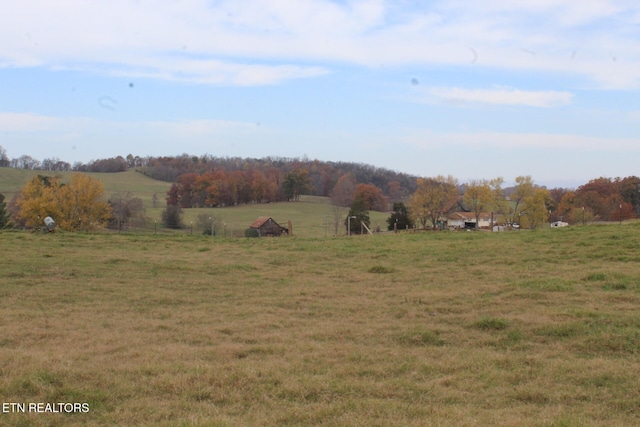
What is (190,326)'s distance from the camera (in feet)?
29.4

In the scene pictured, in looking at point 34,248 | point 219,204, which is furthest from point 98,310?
point 219,204

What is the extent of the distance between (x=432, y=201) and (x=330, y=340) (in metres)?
58.0

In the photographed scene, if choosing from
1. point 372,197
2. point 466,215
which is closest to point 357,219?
point 466,215

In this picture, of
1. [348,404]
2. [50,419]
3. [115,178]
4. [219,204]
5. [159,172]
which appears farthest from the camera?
[159,172]

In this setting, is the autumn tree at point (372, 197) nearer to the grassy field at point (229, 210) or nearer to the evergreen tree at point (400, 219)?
the grassy field at point (229, 210)

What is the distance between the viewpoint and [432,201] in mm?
64312

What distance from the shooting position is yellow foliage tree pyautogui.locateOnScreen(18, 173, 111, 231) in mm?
47938

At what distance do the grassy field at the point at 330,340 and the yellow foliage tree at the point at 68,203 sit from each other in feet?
114

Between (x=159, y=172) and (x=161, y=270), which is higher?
(x=159, y=172)

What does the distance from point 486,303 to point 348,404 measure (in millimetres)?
5908

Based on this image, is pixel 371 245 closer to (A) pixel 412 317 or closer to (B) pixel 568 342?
(A) pixel 412 317

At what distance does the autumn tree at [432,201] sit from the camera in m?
63.6

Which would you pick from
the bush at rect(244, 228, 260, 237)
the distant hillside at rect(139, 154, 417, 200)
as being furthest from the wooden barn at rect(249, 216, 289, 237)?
the distant hillside at rect(139, 154, 417, 200)

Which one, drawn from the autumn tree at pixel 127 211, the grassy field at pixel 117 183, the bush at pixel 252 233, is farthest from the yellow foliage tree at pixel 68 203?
the grassy field at pixel 117 183
